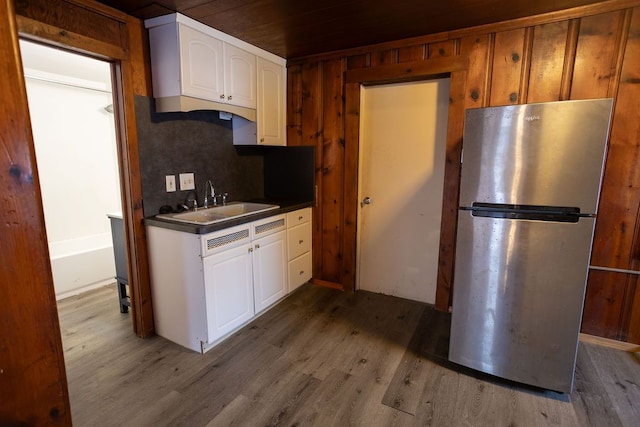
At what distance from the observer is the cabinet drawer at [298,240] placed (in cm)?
300

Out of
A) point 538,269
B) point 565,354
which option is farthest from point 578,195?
point 565,354

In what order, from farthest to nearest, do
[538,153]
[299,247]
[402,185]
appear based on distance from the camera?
1. [299,247]
2. [402,185]
3. [538,153]

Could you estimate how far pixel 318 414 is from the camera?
1729mm

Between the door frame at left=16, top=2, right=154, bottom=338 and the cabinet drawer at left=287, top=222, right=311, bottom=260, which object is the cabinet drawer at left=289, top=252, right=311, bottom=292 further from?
the door frame at left=16, top=2, right=154, bottom=338

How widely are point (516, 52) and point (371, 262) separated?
2040mm

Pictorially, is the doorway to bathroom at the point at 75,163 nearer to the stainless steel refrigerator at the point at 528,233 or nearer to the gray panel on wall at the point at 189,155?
the gray panel on wall at the point at 189,155

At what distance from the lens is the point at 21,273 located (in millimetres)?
668

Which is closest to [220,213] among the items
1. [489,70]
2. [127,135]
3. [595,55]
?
[127,135]

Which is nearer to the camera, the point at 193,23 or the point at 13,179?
the point at 13,179

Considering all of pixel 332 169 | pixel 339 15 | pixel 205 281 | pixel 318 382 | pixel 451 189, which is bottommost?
pixel 318 382

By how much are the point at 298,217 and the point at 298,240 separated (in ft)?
0.73

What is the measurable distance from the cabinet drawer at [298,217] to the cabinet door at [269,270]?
146 mm

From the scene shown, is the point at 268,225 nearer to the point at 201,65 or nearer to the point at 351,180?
the point at 351,180

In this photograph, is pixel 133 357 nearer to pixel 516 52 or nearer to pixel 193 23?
pixel 193 23
